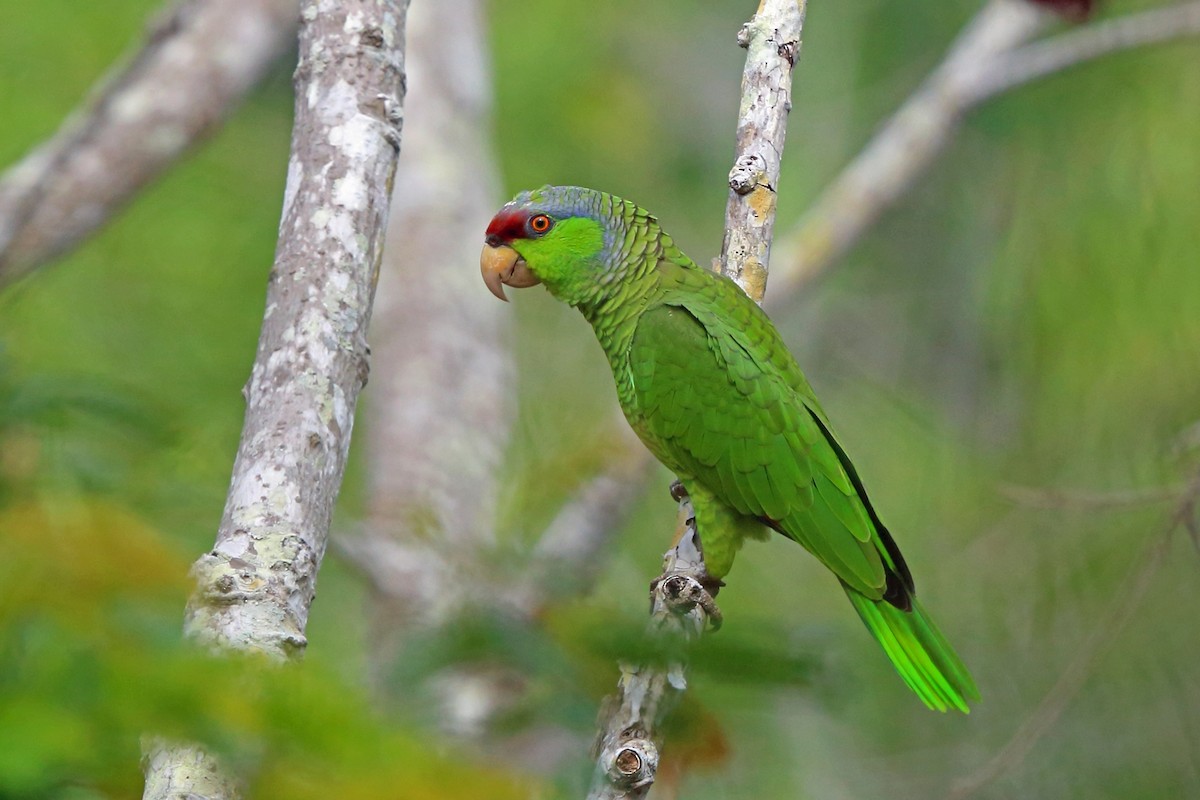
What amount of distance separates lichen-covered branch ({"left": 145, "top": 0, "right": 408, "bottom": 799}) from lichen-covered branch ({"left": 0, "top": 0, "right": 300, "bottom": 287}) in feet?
7.17

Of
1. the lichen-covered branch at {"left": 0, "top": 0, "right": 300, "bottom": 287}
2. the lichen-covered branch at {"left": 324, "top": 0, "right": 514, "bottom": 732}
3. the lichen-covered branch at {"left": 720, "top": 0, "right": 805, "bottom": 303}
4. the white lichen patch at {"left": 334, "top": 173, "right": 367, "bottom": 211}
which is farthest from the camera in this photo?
the lichen-covered branch at {"left": 324, "top": 0, "right": 514, "bottom": 732}

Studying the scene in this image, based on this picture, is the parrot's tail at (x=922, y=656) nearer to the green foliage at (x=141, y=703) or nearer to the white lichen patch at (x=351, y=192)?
the white lichen patch at (x=351, y=192)

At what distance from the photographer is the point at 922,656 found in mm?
3100

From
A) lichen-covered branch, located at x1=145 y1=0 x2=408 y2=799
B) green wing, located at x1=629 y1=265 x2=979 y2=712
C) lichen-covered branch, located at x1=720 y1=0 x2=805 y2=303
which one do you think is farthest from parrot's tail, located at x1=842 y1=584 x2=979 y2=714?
lichen-covered branch, located at x1=145 y1=0 x2=408 y2=799

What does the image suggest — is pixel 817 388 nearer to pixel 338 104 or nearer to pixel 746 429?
pixel 746 429

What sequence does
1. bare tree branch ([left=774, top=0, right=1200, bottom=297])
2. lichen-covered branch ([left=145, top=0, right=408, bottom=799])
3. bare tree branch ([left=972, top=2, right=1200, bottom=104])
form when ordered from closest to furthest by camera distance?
lichen-covered branch ([left=145, top=0, right=408, bottom=799]) → bare tree branch ([left=972, top=2, right=1200, bottom=104]) → bare tree branch ([left=774, top=0, right=1200, bottom=297])

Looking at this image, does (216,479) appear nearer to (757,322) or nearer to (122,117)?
(757,322)

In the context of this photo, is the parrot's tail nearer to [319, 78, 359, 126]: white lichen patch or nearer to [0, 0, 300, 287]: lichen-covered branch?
[319, 78, 359, 126]: white lichen patch

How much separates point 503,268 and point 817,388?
4.26 m

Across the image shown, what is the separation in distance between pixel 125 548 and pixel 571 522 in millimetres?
3833

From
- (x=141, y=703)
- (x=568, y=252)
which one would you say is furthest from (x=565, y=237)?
(x=141, y=703)

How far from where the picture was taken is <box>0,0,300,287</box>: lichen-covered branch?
4512mm

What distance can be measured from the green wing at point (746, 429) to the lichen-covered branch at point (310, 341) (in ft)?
3.51

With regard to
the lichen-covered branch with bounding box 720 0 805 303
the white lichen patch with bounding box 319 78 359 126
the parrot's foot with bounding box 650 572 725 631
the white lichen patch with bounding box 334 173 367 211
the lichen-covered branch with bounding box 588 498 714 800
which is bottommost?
the lichen-covered branch with bounding box 588 498 714 800
